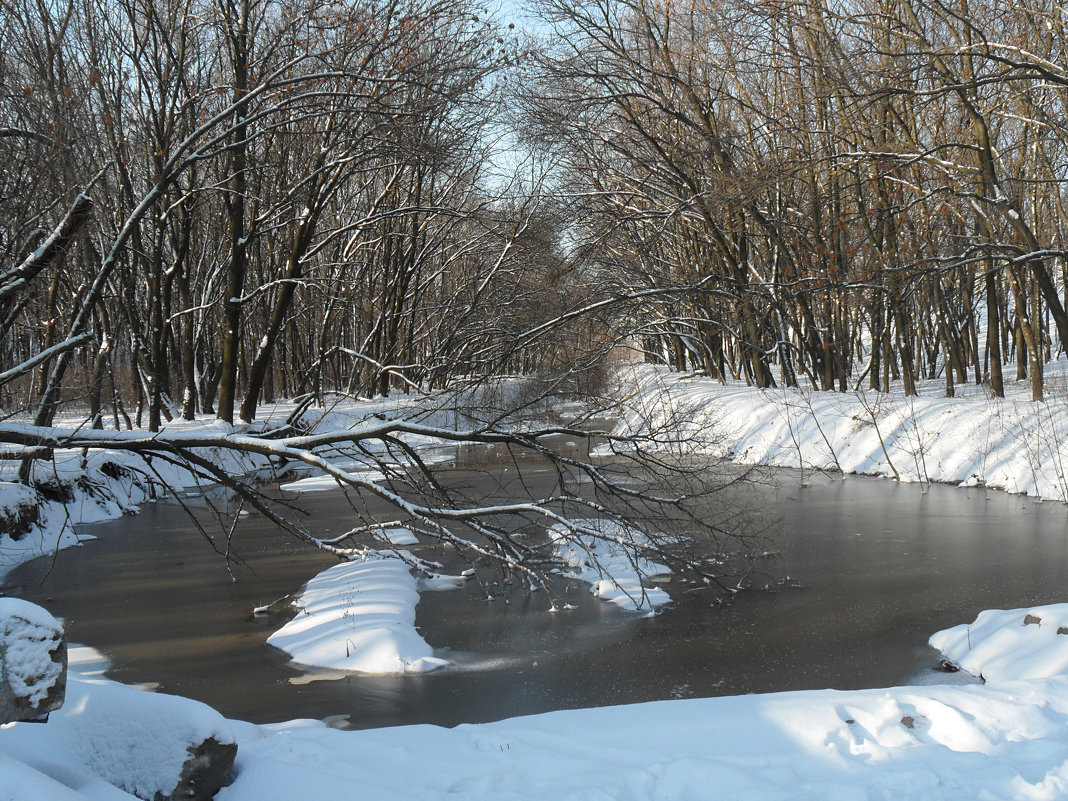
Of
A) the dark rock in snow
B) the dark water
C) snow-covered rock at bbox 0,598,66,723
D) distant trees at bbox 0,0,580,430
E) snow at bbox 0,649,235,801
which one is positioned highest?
distant trees at bbox 0,0,580,430

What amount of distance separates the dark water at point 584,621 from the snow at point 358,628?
0.20 m

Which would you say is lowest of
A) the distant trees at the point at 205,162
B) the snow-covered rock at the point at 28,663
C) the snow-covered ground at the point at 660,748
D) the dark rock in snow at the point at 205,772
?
the snow-covered ground at the point at 660,748

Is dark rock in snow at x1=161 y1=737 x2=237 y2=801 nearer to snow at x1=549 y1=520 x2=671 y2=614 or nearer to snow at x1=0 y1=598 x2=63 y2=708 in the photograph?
snow at x1=0 y1=598 x2=63 y2=708

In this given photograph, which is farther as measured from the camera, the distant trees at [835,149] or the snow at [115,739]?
the distant trees at [835,149]

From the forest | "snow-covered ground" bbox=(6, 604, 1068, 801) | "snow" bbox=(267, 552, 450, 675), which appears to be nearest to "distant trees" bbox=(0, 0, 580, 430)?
the forest

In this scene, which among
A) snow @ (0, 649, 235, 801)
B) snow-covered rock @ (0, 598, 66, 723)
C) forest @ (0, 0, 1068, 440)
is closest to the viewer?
snow-covered rock @ (0, 598, 66, 723)

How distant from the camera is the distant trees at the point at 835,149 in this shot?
507 inches

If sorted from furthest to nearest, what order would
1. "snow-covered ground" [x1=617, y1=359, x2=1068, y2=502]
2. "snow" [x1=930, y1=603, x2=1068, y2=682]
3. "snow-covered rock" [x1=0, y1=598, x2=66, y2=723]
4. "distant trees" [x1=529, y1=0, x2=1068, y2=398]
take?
1. "snow-covered ground" [x1=617, y1=359, x2=1068, y2=502]
2. "distant trees" [x1=529, y1=0, x2=1068, y2=398]
3. "snow" [x1=930, y1=603, x2=1068, y2=682]
4. "snow-covered rock" [x1=0, y1=598, x2=66, y2=723]

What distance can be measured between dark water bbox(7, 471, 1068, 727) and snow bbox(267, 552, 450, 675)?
198 millimetres

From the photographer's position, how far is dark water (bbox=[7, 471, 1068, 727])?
6.95 meters

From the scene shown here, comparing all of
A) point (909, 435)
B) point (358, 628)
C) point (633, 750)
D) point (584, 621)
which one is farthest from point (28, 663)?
point (909, 435)

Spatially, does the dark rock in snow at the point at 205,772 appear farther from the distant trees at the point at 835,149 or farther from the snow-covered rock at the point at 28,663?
the distant trees at the point at 835,149

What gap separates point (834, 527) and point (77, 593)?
32.2ft

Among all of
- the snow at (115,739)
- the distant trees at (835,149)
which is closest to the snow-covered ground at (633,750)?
the snow at (115,739)
